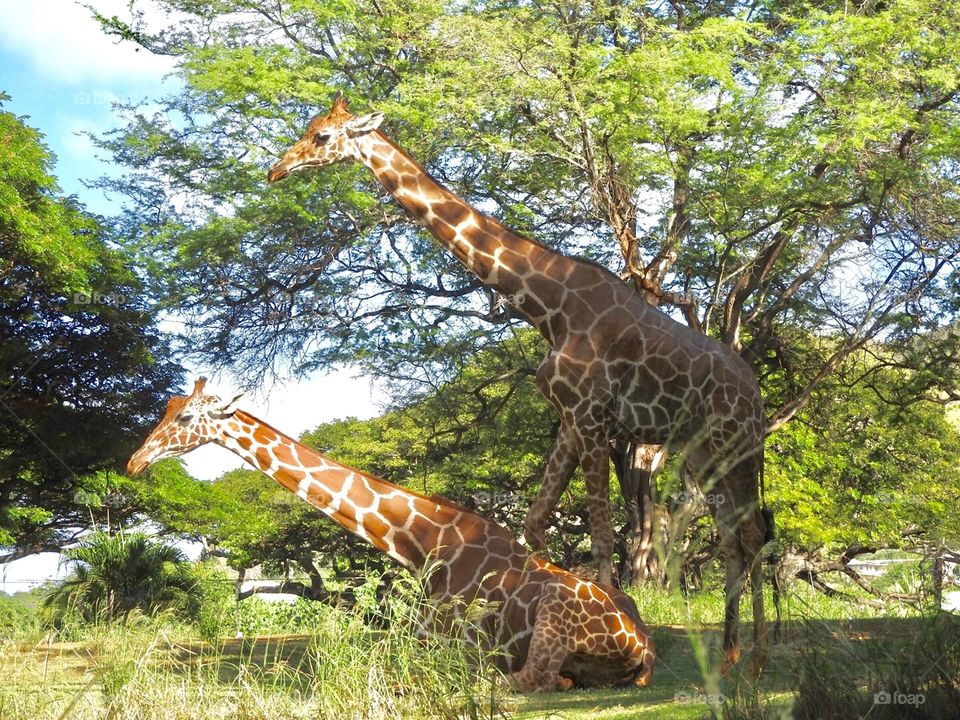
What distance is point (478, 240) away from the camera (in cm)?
1053

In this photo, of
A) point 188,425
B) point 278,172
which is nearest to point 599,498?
point 188,425

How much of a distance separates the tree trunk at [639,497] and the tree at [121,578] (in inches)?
319

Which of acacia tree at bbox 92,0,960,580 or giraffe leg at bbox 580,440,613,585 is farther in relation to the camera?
acacia tree at bbox 92,0,960,580

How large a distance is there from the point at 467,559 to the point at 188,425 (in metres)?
2.72

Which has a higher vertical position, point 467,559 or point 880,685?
point 467,559

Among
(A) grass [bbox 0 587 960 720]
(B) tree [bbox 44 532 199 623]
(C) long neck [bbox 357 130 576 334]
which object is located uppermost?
(C) long neck [bbox 357 130 576 334]

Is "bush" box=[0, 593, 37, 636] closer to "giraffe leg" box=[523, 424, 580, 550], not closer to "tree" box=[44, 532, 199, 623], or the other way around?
"tree" box=[44, 532, 199, 623]

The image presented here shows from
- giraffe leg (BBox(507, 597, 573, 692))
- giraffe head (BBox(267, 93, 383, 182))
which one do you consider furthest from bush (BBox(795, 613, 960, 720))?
giraffe head (BBox(267, 93, 383, 182))

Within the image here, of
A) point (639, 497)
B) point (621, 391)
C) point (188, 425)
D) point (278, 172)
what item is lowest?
point (188, 425)

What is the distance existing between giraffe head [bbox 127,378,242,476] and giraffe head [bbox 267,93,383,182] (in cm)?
240

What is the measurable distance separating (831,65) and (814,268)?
368cm

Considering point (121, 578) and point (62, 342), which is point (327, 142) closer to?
point (121, 578)

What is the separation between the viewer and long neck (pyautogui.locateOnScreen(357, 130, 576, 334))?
10117 mm

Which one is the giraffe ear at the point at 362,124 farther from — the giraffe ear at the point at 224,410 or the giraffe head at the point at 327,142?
the giraffe ear at the point at 224,410
